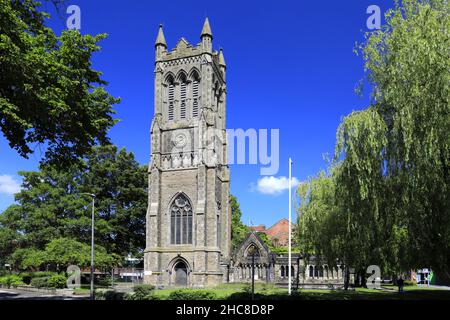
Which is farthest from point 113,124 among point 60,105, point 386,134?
point 386,134

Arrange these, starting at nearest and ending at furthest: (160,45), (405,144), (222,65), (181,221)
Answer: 1. (405,144)
2. (181,221)
3. (160,45)
4. (222,65)

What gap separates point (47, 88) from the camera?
54.2 feet

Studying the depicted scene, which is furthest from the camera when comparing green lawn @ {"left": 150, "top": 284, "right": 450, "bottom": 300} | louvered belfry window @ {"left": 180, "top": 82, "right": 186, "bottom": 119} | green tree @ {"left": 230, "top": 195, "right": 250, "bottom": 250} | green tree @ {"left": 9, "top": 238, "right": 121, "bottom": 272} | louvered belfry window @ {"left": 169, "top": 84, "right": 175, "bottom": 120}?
green tree @ {"left": 230, "top": 195, "right": 250, "bottom": 250}

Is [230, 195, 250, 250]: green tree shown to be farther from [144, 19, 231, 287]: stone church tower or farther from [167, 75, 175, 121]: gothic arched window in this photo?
[167, 75, 175, 121]: gothic arched window

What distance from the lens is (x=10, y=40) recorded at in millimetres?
15070

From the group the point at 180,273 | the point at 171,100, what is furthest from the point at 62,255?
the point at 171,100

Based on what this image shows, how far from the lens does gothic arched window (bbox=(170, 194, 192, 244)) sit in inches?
1911

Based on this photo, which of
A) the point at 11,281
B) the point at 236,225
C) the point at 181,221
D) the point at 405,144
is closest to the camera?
the point at 405,144

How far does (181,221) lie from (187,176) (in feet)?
16.0

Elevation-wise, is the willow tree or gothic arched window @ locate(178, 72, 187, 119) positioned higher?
gothic arched window @ locate(178, 72, 187, 119)

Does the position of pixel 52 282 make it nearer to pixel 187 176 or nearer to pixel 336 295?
pixel 187 176

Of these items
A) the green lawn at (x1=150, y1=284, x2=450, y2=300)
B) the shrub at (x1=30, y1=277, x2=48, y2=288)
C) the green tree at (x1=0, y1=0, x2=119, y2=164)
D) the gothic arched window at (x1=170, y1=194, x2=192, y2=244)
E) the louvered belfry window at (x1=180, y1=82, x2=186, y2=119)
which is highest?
the louvered belfry window at (x1=180, y1=82, x2=186, y2=119)

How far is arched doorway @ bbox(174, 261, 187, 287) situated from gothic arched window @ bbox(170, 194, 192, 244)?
238cm

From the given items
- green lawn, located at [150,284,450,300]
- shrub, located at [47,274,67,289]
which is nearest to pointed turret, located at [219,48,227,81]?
shrub, located at [47,274,67,289]
